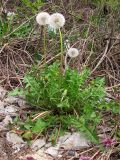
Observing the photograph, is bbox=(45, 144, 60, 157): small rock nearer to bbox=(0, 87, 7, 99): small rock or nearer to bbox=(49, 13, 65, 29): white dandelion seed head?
bbox=(0, 87, 7, 99): small rock

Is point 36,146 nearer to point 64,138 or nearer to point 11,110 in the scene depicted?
point 64,138

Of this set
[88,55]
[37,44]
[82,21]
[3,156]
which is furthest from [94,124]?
[82,21]

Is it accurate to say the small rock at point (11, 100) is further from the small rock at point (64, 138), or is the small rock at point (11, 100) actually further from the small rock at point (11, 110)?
the small rock at point (64, 138)

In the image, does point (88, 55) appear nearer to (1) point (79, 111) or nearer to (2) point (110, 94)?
(2) point (110, 94)

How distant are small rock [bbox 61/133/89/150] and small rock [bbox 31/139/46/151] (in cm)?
13

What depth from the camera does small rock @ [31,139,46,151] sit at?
290 cm

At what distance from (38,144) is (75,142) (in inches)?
9.8

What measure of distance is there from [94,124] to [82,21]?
6.40 ft

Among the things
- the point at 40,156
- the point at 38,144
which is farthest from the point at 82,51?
the point at 40,156

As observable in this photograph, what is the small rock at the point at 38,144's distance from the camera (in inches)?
114

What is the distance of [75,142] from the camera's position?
2.92 meters

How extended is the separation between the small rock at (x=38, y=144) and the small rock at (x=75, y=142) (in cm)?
13

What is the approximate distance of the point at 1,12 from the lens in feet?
15.0

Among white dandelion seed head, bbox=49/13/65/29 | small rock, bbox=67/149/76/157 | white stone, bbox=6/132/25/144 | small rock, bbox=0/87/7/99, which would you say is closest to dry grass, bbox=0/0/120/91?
small rock, bbox=0/87/7/99
